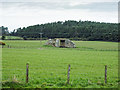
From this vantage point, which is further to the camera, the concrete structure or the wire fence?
the concrete structure

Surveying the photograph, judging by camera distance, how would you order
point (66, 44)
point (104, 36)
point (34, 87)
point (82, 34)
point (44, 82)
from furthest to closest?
point (82, 34) < point (104, 36) < point (66, 44) < point (44, 82) < point (34, 87)

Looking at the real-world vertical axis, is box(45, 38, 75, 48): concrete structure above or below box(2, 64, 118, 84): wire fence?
above

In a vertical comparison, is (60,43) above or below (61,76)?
above

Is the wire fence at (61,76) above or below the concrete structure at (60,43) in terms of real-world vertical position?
below

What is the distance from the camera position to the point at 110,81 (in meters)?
14.2

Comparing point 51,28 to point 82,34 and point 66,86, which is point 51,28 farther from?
point 66,86

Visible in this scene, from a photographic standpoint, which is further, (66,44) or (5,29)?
(5,29)

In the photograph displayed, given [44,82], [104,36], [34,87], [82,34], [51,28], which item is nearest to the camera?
[34,87]

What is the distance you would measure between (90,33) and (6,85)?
104 metres

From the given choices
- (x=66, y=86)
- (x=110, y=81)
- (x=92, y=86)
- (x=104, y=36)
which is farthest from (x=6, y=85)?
(x=104, y=36)

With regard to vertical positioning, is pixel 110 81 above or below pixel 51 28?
below

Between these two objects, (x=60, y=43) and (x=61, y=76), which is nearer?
(x=61, y=76)

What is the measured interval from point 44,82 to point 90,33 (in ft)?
337

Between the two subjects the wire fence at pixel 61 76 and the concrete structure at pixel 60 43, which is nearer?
the wire fence at pixel 61 76
